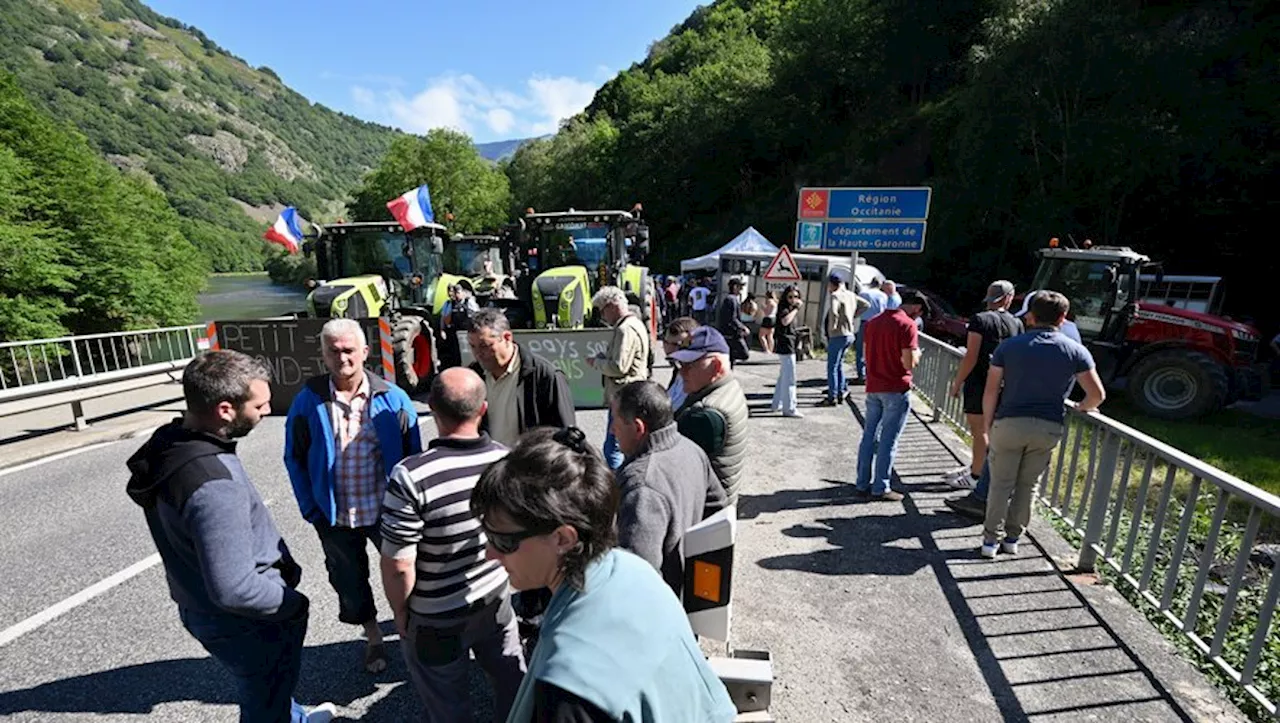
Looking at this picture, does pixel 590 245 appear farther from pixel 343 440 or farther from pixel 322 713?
pixel 322 713

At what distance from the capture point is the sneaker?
14.9 feet

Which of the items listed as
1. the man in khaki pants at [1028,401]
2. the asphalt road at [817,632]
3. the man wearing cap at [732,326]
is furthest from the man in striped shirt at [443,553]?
the man wearing cap at [732,326]

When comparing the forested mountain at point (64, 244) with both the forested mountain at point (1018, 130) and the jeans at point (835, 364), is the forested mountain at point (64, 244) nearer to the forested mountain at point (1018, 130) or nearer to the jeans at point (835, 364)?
the jeans at point (835, 364)

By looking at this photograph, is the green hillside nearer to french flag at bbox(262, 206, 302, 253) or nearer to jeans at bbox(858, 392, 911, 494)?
french flag at bbox(262, 206, 302, 253)

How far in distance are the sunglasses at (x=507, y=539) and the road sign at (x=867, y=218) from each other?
1209 cm

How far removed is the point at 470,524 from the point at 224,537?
73cm

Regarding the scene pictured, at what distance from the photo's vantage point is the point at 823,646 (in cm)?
314

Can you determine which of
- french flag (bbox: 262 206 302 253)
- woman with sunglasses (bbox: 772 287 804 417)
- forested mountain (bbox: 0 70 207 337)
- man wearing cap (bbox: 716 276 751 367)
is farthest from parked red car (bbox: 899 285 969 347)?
forested mountain (bbox: 0 70 207 337)

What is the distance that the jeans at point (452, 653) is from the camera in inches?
80.7

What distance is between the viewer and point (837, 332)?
7.99 metres

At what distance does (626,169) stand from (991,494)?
37465 millimetres

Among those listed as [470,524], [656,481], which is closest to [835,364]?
[656,481]

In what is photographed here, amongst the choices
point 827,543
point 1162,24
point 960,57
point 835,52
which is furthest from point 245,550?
point 835,52

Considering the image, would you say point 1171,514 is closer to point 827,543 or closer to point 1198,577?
point 1198,577
